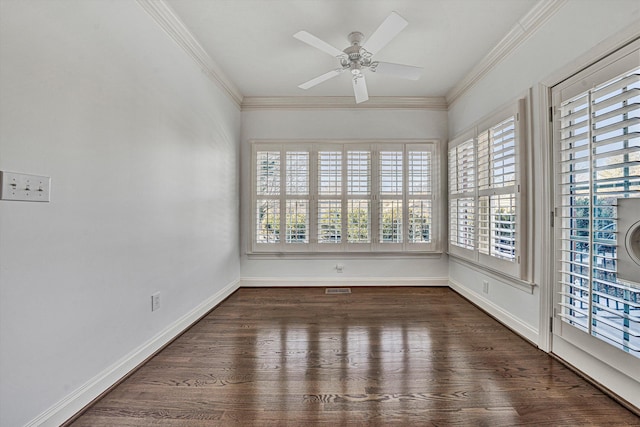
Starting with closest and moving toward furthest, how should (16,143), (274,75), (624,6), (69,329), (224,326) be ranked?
1. (16,143)
2. (69,329)
3. (624,6)
4. (224,326)
5. (274,75)

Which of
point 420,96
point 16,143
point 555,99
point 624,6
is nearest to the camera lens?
point 16,143

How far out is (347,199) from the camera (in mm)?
3967

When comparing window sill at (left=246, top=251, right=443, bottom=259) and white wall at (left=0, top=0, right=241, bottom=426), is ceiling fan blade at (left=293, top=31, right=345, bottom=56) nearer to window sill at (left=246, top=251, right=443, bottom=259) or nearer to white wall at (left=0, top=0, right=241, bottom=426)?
white wall at (left=0, top=0, right=241, bottom=426)

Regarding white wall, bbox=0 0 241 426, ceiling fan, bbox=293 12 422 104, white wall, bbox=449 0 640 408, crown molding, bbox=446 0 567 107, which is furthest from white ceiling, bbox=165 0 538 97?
white wall, bbox=0 0 241 426

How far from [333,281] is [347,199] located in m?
1.15

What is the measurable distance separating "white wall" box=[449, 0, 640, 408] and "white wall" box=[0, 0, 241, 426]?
114 inches

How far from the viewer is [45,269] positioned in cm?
134

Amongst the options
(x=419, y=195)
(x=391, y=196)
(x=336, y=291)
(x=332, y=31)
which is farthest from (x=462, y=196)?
(x=332, y=31)

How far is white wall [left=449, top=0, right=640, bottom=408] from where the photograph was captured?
66.7 inches

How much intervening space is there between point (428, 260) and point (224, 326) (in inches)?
109

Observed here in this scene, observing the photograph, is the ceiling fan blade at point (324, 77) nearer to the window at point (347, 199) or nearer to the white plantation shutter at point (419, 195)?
the window at point (347, 199)

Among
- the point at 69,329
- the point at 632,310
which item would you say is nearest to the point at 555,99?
the point at 632,310

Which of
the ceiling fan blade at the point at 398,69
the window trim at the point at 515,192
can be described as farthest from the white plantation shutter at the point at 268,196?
the window trim at the point at 515,192

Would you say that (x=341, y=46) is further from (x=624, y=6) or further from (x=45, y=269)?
(x=45, y=269)
